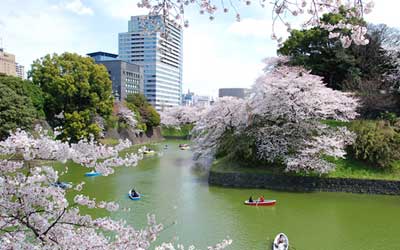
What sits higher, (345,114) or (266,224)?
(345,114)

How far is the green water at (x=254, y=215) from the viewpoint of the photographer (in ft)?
29.6

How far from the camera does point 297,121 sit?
606 inches

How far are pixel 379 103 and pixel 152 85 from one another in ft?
202

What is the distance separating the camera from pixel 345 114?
16.0 m

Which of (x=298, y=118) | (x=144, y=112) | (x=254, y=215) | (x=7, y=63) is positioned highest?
(x=7, y=63)

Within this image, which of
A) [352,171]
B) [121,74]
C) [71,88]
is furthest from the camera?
[121,74]

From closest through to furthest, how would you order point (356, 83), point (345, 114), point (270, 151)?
point (270, 151) < point (345, 114) < point (356, 83)

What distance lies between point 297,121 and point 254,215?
5837 millimetres

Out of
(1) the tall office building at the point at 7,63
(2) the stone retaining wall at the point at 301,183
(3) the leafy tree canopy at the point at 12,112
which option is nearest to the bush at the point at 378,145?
(2) the stone retaining wall at the point at 301,183

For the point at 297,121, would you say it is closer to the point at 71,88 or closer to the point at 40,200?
the point at 40,200

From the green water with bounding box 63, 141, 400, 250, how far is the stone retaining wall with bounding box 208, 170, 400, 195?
0.39m

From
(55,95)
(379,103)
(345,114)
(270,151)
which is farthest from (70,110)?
(379,103)

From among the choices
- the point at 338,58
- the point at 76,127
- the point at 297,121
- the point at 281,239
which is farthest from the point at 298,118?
the point at 76,127

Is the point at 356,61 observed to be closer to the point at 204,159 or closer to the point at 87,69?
the point at 204,159
